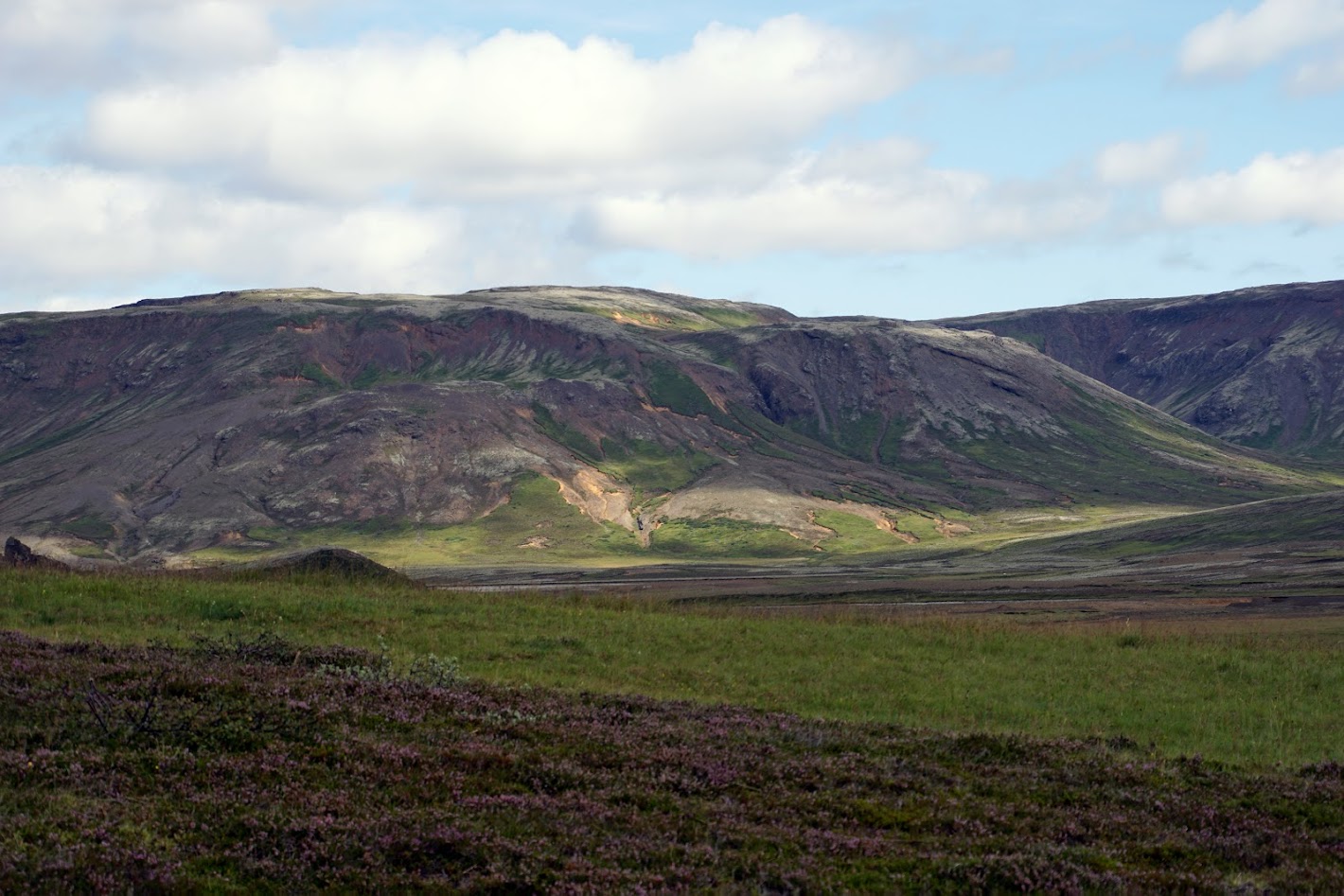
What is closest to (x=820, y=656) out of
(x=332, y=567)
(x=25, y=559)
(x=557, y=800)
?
(x=557, y=800)

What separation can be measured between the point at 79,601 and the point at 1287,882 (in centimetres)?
3139

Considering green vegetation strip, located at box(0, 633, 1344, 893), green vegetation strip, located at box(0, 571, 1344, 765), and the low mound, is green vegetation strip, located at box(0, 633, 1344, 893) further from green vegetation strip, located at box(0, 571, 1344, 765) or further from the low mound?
the low mound

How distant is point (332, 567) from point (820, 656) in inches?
931

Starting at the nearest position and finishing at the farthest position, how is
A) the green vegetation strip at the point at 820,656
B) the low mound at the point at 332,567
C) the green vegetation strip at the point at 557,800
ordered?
the green vegetation strip at the point at 557,800 < the green vegetation strip at the point at 820,656 < the low mound at the point at 332,567

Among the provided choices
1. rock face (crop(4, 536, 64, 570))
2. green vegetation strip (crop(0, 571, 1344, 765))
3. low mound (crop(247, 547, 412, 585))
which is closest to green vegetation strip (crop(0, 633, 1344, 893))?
green vegetation strip (crop(0, 571, 1344, 765))

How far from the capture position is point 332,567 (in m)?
52.0

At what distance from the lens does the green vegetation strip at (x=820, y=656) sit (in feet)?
95.8

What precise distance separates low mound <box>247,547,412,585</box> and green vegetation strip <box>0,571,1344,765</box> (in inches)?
186

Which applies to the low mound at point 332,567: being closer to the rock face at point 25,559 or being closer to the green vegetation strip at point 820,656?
the green vegetation strip at point 820,656

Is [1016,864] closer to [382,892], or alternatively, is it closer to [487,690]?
[382,892]

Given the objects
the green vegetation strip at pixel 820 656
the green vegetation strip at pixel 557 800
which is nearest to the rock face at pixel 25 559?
the green vegetation strip at pixel 820 656

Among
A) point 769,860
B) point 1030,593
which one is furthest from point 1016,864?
point 1030,593

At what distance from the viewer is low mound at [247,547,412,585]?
1943 inches

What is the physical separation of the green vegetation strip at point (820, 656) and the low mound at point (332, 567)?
4.73 m
